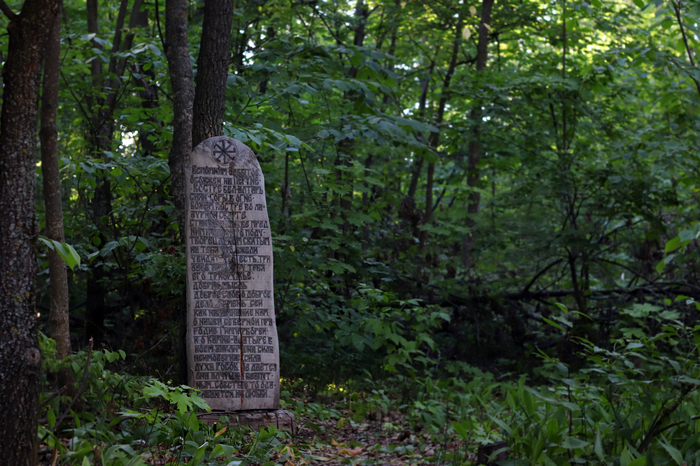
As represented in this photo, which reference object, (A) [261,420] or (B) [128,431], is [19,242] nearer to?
(B) [128,431]

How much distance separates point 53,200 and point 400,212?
546cm

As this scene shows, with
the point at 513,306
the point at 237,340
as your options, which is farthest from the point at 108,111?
the point at 513,306

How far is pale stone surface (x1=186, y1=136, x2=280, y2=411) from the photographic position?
479 centimetres

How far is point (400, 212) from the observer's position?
29.2 feet

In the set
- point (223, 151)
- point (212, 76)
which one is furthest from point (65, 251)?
point (212, 76)

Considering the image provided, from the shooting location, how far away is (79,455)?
2.85m

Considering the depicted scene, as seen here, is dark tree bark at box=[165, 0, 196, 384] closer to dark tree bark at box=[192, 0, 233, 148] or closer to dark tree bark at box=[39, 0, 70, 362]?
dark tree bark at box=[192, 0, 233, 148]

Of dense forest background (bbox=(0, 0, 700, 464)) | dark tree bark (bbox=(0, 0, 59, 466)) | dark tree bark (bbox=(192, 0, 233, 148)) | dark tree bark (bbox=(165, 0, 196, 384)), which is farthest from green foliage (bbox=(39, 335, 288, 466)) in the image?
dark tree bark (bbox=(192, 0, 233, 148))

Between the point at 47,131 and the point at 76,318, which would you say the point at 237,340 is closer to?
the point at 47,131

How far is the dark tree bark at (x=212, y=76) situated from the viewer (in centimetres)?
516

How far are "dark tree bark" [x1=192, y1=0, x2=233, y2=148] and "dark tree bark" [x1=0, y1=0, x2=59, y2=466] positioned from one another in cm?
234

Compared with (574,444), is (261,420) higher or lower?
lower

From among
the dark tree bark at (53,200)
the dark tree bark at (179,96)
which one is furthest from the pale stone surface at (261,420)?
the dark tree bark at (179,96)

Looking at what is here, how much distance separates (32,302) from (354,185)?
490 cm
